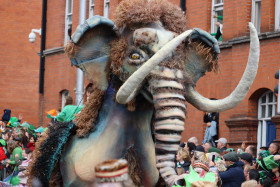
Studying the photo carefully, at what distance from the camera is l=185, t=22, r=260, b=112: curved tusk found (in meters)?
7.63

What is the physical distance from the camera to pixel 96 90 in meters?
8.23

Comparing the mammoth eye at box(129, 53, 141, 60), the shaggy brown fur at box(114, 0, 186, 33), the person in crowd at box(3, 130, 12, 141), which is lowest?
the person in crowd at box(3, 130, 12, 141)

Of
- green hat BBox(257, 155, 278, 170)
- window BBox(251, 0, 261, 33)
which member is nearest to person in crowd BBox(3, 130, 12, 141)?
window BBox(251, 0, 261, 33)

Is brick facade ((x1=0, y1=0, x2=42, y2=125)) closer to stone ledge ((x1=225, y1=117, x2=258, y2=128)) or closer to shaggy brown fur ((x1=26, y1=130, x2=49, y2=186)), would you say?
stone ledge ((x1=225, y1=117, x2=258, y2=128))

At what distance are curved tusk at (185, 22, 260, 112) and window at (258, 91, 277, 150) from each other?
534 inches

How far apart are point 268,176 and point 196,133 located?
1199 cm

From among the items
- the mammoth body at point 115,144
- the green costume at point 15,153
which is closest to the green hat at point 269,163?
the mammoth body at point 115,144

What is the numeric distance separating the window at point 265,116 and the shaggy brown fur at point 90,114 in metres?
13.6

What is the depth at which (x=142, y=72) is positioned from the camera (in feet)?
24.4

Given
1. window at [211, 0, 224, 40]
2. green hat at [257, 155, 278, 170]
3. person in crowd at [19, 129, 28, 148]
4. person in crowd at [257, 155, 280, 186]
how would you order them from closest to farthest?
person in crowd at [257, 155, 280, 186] → green hat at [257, 155, 278, 170] → person in crowd at [19, 129, 28, 148] → window at [211, 0, 224, 40]

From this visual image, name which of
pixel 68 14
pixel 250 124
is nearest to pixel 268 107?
pixel 250 124

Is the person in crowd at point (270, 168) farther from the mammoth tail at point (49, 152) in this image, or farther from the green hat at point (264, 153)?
the mammoth tail at point (49, 152)

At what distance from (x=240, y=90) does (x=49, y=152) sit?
2.02 m

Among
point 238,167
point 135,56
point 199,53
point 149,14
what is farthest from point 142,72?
point 238,167
